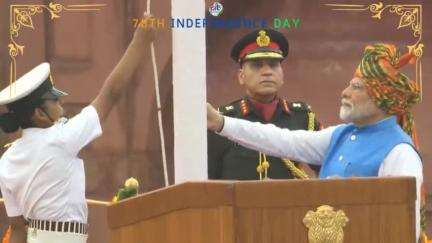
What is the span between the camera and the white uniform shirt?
2701 mm

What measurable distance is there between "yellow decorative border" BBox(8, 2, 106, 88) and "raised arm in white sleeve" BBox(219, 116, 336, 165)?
176 cm

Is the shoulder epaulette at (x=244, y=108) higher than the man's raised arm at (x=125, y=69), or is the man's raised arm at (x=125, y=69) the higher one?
the man's raised arm at (x=125, y=69)

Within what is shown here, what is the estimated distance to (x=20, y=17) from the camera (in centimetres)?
435

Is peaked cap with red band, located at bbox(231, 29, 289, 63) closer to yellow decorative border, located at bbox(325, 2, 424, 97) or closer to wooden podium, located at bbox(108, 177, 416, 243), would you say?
yellow decorative border, located at bbox(325, 2, 424, 97)

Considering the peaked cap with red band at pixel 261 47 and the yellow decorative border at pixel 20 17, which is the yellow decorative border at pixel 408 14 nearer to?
the peaked cap with red band at pixel 261 47

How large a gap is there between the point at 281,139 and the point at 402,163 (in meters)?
0.48

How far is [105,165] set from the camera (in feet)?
14.3

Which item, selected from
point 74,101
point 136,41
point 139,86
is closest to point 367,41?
point 139,86

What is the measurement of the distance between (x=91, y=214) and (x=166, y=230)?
2.17m

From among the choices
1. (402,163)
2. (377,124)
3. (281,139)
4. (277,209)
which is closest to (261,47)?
(281,139)

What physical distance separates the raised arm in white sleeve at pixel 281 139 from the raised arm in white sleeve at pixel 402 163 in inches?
13.1

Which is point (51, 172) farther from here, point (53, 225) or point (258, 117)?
point (258, 117)

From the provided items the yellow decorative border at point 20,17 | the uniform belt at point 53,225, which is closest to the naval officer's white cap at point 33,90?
the uniform belt at point 53,225

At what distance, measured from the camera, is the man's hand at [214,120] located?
2689mm
